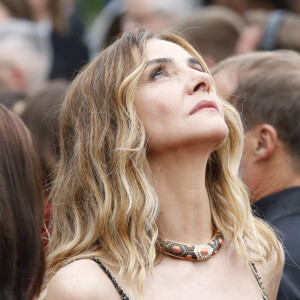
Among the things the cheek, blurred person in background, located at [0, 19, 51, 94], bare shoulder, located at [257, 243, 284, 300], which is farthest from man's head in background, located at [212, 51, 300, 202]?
blurred person in background, located at [0, 19, 51, 94]

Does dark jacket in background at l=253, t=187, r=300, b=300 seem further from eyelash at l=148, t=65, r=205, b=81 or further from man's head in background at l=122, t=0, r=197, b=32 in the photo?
man's head in background at l=122, t=0, r=197, b=32

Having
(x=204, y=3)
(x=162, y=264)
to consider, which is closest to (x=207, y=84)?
(x=162, y=264)

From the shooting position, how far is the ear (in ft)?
13.4

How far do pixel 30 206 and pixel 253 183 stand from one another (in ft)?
5.65

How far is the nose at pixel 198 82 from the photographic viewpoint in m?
3.28

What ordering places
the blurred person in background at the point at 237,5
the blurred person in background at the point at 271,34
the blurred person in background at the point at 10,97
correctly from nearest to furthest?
the blurred person in background at the point at 10,97
the blurred person in background at the point at 271,34
the blurred person in background at the point at 237,5

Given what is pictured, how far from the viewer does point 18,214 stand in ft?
8.70

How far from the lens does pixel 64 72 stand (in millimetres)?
7145

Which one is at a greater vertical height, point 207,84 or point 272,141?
point 207,84

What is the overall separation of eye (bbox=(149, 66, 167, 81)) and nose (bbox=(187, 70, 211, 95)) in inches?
4.7

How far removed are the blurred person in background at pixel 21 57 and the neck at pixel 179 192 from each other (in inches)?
123

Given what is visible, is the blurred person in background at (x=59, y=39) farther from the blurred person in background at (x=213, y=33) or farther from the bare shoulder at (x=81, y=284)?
the bare shoulder at (x=81, y=284)

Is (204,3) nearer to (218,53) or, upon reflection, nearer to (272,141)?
(218,53)

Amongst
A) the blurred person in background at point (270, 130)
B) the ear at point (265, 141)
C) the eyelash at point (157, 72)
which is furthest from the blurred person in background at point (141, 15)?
the eyelash at point (157, 72)
